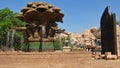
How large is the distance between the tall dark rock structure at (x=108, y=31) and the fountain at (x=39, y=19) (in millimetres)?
4593

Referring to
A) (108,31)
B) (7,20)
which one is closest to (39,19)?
(108,31)

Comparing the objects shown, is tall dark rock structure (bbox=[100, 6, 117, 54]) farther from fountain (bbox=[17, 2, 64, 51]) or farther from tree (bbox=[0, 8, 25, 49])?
tree (bbox=[0, 8, 25, 49])

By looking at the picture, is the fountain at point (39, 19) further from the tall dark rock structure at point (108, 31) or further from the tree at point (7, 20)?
the tree at point (7, 20)

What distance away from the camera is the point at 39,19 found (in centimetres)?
1955

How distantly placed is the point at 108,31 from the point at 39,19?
6.22 metres

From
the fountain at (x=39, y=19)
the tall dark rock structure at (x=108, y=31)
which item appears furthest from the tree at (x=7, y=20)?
the fountain at (x=39, y=19)

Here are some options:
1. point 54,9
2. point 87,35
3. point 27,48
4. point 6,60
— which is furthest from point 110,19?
point 87,35

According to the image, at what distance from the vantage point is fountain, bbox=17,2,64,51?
1905 cm

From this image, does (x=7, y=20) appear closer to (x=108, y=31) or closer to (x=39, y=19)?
(x=108, y=31)

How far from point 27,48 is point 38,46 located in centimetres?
76

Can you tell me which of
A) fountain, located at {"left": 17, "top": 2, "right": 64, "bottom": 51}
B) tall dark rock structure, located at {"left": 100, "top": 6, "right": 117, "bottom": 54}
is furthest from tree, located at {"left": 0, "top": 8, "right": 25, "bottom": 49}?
fountain, located at {"left": 17, "top": 2, "right": 64, "bottom": 51}

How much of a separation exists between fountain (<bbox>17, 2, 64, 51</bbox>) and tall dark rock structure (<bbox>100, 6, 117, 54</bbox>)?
15.1ft

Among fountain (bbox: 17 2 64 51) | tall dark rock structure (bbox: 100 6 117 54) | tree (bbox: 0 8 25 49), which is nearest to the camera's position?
fountain (bbox: 17 2 64 51)

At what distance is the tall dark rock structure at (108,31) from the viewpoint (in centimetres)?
2239
